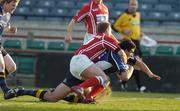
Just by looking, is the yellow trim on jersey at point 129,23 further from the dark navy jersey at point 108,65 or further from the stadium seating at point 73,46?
the dark navy jersey at point 108,65

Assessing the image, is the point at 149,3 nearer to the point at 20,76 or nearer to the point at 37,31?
the point at 37,31

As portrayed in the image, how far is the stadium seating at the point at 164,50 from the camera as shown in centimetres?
2008

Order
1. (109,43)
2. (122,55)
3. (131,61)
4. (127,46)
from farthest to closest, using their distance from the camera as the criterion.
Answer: (131,61), (127,46), (109,43), (122,55)

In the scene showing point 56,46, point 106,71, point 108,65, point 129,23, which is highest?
point 108,65

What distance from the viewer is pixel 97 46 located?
1023 cm

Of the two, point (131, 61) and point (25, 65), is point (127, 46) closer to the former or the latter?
point (131, 61)

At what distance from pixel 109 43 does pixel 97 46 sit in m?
0.23

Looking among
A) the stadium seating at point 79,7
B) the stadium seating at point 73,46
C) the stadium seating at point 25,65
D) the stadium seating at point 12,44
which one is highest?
the stadium seating at point 79,7

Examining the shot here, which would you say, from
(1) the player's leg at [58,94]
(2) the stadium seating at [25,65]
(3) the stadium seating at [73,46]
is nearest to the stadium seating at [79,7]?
(3) the stadium seating at [73,46]

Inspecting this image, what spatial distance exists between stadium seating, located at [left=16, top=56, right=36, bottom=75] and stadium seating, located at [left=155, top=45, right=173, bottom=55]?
358 cm

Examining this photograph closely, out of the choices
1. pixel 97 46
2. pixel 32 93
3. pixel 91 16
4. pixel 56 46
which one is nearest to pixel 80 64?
pixel 97 46

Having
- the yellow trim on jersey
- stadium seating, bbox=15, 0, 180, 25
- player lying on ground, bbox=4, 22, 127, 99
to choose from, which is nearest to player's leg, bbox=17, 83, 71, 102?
player lying on ground, bbox=4, 22, 127, 99

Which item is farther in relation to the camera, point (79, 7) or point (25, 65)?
point (79, 7)

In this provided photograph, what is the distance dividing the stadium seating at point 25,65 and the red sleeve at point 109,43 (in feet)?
29.7
